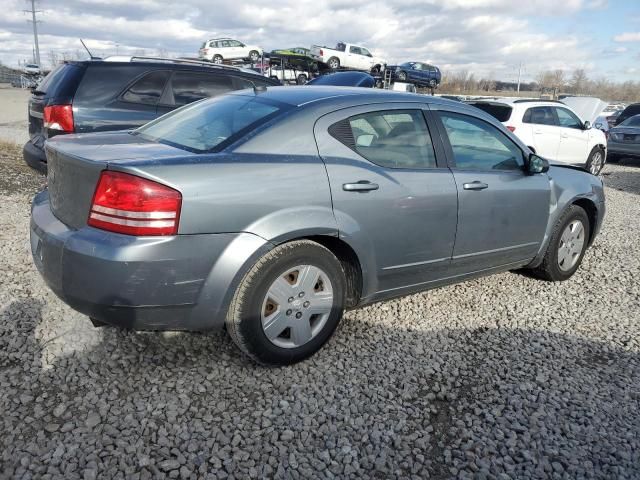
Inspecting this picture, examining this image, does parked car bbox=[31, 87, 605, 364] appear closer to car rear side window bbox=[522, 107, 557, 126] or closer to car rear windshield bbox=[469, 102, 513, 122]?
car rear windshield bbox=[469, 102, 513, 122]

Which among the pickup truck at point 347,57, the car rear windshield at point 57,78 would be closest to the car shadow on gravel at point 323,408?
the car rear windshield at point 57,78

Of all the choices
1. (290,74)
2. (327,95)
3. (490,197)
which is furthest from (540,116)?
(290,74)

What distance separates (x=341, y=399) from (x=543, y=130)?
8.96 meters

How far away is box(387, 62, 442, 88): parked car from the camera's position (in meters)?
25.8

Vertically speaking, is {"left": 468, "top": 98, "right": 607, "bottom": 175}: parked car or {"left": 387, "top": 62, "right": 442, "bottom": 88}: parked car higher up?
{"left": 387, "top": 62, "right": 442, "bottom": 88}: parked car

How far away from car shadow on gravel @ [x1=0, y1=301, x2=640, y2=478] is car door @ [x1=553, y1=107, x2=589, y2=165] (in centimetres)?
828

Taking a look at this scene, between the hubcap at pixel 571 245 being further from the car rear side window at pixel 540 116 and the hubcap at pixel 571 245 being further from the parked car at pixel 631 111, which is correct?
the parked car at pixel 631 111

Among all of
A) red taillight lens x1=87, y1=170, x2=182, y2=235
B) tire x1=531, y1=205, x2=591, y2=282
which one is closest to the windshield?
tire x1=531, y1=205, x2=591, y2=282

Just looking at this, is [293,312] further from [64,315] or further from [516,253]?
[516,253]

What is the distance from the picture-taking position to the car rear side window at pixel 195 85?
635cm

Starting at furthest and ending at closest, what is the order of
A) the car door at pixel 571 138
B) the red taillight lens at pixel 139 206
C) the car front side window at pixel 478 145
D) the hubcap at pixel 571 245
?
the car door at pixel 571 138
the hubcap at pixel 571 245
the car front side window at pixel 478 145
the red taillight lens at pixel 139 206

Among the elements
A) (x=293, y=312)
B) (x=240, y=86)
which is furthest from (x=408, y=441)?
(x=240, y=86)

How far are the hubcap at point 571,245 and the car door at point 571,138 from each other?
262 inches

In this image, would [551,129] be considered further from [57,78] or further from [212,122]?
[212,122]
